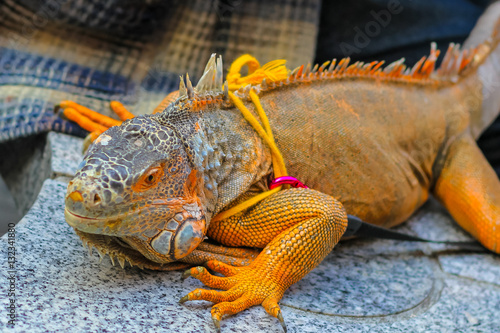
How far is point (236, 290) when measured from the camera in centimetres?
197

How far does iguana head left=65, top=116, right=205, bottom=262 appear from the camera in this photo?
5.57 feet

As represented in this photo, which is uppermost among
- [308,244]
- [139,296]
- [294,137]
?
[294,137]

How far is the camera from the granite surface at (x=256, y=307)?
1.80 metres

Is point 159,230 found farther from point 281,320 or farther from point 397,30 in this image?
point 397,30

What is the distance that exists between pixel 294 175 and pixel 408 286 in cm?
97

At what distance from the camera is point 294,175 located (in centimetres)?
246

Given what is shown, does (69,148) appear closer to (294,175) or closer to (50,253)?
(50,253)

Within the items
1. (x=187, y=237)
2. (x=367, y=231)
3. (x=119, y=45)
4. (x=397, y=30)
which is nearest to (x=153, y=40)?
(x=119, y=45)

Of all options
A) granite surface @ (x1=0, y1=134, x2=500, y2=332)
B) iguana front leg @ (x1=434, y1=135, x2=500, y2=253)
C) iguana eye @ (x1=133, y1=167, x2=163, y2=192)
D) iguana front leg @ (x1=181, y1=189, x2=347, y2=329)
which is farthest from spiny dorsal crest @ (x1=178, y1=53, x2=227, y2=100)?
iguana front leg @ (x1=434, y1=135, x2=500, y2=253)

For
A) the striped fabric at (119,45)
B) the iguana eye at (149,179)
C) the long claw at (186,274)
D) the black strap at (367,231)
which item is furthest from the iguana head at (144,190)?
the striped fabric at (119,45)

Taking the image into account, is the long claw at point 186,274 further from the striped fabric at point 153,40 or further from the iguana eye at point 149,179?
the striped fabric at point 153,40

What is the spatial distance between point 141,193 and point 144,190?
0.06 feet

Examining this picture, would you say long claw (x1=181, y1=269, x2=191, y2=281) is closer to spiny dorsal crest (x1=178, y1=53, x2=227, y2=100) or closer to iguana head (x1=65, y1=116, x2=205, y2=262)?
iguana head (x1=65, y1=116, x2=205, y2=262)

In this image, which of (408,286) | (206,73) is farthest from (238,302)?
(408,286)
